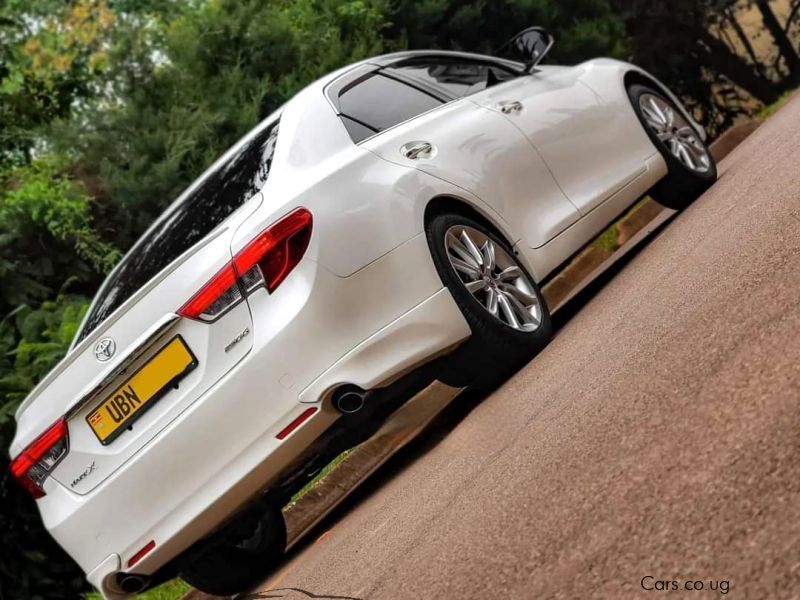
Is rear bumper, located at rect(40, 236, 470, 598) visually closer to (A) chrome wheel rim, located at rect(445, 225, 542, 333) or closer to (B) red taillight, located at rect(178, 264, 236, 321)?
(B) red taillight, located at rect(178, 264, 236, 321)

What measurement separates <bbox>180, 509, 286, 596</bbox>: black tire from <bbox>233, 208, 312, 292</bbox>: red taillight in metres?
1.23

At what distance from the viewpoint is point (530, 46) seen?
6977 millimetres

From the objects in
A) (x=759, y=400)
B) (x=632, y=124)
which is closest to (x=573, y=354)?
(x=759, y=400)

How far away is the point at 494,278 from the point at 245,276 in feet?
4.53

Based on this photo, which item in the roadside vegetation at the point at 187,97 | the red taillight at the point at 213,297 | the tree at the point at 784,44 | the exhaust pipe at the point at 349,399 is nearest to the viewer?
the red taillight at the point at 213,297

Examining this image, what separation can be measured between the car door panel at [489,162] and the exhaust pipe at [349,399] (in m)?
1.18

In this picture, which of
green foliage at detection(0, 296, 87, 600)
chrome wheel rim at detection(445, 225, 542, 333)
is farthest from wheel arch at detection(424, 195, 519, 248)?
green foliage at detection(0, 296, 87, 600)

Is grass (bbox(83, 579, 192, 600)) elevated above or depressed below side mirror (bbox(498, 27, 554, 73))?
below

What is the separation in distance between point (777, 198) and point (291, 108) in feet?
7.89

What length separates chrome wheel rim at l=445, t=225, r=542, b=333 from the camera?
199 inches

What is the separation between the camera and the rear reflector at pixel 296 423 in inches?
172

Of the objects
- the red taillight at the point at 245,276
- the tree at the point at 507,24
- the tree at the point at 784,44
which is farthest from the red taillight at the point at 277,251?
the tree at the point at 784,44

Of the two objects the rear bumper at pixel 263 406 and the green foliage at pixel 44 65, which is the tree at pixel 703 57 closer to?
the green foliage at pixel 44 65

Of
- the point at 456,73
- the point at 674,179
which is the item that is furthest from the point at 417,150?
the point at 674,179
